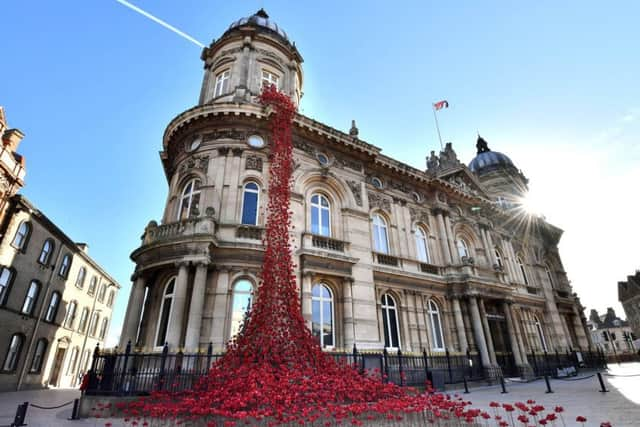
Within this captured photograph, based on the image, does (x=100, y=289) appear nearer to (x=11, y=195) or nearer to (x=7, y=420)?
(x=11, y=195)

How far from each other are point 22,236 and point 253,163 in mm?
17917

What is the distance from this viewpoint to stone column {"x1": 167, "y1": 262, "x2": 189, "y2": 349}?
11.8m

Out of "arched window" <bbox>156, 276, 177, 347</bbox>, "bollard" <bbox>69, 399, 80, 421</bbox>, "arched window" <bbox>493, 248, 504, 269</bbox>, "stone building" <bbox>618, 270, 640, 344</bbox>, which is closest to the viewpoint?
"bollard" <bbox>69, 399, 80, 421</bbox>

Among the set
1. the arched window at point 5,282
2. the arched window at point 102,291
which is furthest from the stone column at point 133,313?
the arched window at point 102,291

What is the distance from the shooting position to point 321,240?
52.7 feet

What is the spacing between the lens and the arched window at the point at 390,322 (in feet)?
54.9

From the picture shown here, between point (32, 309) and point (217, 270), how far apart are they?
18864mm

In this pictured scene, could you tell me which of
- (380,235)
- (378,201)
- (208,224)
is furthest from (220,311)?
(378,201)

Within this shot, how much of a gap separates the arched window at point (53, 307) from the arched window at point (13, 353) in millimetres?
2719

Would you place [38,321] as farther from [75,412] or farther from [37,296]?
[75,412]

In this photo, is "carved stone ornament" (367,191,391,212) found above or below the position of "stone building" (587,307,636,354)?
above

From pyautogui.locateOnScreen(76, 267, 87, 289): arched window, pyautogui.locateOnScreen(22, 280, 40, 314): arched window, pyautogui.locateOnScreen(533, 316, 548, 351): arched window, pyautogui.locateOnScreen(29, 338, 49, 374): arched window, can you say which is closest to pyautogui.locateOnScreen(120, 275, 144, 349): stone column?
pyautogui.locateOnScreen(22, 280, 40, 314): arched window

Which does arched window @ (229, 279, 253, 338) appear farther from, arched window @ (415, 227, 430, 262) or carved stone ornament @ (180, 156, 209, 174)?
arched window @ (415, 227, 430, 262)

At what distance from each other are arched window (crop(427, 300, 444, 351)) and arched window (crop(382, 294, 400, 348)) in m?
2.49
